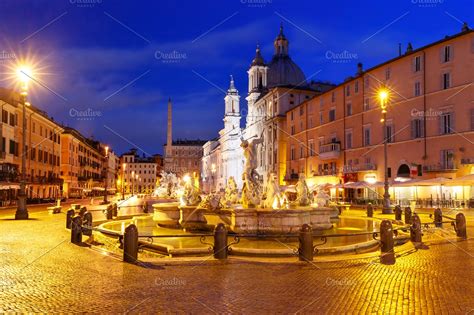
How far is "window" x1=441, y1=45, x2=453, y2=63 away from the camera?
36.7 metres

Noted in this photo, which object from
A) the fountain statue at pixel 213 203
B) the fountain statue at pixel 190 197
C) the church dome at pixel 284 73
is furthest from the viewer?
the church dome at pixel 284 73

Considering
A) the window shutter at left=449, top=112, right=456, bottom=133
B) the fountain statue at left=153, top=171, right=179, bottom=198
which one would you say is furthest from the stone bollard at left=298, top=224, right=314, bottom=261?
the fountain statue at left=153, top=171, right=179, bottom=198

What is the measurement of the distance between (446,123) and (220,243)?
30.9m

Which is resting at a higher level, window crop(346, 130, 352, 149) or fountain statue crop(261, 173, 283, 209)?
window crop(346, 130, 352, 149)


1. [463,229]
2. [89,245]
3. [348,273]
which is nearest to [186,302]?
[348,273]

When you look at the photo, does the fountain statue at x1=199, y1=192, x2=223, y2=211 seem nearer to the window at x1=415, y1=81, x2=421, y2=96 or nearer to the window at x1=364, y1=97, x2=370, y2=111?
the window at x1=415, y1=81, x2=421, y2=96

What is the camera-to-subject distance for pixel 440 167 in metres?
37.3

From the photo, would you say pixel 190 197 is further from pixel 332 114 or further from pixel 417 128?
pixel 332 114

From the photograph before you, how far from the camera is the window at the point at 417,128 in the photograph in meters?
39.9

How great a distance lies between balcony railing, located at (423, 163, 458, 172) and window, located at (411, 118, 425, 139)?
9.53ft

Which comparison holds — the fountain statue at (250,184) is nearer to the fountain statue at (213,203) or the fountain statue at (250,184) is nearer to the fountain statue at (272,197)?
the fountain statue at (272,197)

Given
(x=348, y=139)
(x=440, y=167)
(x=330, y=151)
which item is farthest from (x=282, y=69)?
(x=440, y=167)

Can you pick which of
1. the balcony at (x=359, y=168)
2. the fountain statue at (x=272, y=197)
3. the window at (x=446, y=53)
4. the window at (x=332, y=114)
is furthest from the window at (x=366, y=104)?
the fountain statue at (x=272, y=197)

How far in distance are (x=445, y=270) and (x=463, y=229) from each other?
6.86m
